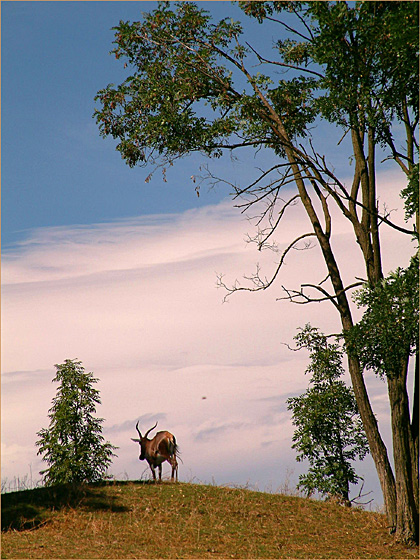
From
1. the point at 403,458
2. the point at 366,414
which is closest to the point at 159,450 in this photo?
the point at 366,414

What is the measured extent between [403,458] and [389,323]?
4862 millimetres

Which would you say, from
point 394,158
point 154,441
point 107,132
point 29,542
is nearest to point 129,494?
point 154,441

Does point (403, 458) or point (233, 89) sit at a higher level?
point (233, 89)

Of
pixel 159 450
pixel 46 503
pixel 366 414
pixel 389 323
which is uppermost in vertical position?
pixel 389 323

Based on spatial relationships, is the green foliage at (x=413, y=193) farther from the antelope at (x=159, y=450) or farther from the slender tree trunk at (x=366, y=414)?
the antelope at (x=159, y=450)

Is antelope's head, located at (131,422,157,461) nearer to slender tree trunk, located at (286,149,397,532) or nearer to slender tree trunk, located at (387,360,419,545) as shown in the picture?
slender tree trunk, located at (286,149,397,532)

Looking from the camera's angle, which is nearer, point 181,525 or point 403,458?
point 181,525

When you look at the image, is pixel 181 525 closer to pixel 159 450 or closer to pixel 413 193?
pixel 159 450

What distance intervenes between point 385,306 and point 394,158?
6.87 m

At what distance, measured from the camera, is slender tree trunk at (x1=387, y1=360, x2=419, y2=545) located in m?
17.3

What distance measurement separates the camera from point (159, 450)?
1959cm

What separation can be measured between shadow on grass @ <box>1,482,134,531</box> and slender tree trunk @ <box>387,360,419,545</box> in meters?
8.03

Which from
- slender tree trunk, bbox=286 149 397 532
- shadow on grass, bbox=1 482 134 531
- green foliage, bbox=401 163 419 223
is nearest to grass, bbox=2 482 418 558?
shadow on grass, bbox=1 482 134 531

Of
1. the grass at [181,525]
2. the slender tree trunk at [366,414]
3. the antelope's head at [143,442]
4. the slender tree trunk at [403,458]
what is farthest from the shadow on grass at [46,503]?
the slender tree trunk at [403,458]
